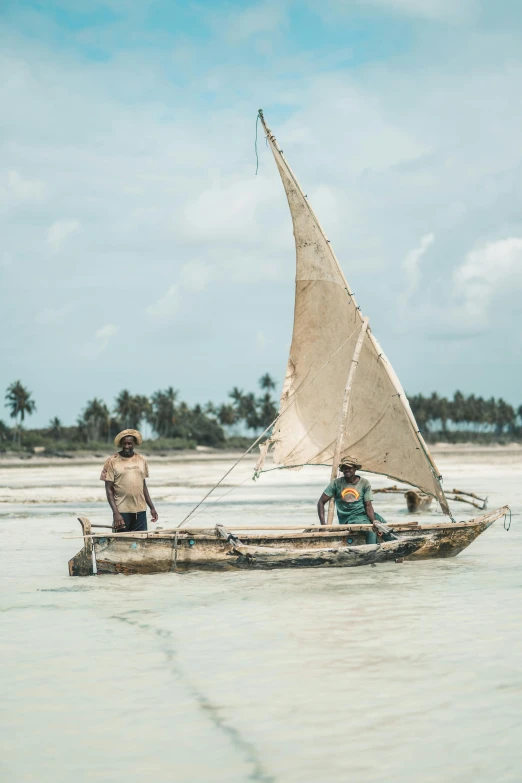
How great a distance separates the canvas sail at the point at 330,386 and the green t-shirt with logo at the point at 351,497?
4.92 feet

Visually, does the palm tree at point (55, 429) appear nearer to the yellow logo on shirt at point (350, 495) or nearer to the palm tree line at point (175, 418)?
the palm tree line at point (175, 418)

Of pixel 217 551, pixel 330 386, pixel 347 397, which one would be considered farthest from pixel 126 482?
pixel 330 386

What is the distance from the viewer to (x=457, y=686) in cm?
561

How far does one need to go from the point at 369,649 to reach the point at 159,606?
106 inches

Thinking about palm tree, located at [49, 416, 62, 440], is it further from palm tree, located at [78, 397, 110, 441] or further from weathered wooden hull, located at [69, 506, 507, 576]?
weathered wooden hull, located at [69, 506, 507, 576]

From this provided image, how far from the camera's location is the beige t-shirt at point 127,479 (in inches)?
390

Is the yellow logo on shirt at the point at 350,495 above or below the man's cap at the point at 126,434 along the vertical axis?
below

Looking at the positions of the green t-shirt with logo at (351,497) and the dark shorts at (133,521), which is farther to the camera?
the green t-shirt with logo at (351,497)

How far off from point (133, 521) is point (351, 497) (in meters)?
2.77

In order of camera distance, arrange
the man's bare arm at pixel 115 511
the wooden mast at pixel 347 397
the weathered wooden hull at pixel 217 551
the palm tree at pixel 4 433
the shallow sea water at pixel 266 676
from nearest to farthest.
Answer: the shallow sea water at pixel 266 676 → the weathered wooden hull at pixel 217 551 → the man's bare arm at pixel 115 511 → the wooden mast at pixel 347 397 → the palm tree at pixel 4 433

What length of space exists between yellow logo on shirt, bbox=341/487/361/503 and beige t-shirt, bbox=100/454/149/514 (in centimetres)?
255

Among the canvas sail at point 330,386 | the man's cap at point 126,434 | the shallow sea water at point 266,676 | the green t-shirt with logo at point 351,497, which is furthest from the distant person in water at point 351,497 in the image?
the man's cap at point 126,434

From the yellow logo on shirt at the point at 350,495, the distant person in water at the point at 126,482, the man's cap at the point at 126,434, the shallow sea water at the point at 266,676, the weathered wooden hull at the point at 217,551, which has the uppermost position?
the man's cap at the point at 126,434

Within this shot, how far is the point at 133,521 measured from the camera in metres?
10.2
